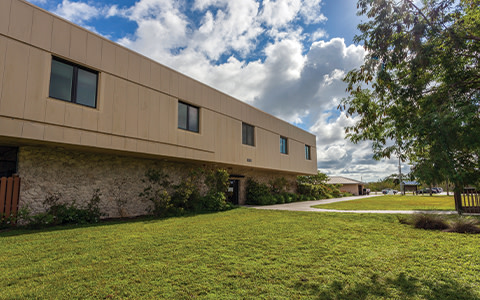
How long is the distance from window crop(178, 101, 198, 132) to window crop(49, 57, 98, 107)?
13.9ft

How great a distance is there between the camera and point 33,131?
26.7 ft

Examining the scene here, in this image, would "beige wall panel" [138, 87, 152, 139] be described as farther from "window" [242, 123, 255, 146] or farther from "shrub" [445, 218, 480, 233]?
"shrub" [445, 218, 480, 233]

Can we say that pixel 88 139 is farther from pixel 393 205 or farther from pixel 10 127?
pixel 393 205

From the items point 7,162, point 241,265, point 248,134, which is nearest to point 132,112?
point 7,162

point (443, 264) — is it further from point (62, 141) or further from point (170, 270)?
point (62, 141)

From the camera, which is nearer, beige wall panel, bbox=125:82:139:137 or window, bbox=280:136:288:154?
beige wall panel, bbox=125:82:139:137

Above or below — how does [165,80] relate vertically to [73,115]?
above

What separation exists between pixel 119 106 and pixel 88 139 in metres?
1.92

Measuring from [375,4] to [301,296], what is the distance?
214 inches

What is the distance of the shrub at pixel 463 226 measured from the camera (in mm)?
7223

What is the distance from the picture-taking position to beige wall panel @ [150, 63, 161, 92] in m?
11.9

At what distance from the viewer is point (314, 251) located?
5352 millimetres

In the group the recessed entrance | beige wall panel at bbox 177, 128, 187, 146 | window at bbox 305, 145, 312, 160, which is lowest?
the recessed entrance

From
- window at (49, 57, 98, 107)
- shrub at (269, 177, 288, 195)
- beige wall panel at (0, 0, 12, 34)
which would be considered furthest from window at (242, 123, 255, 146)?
beige wall panel at (0, 0, 12, 34)
